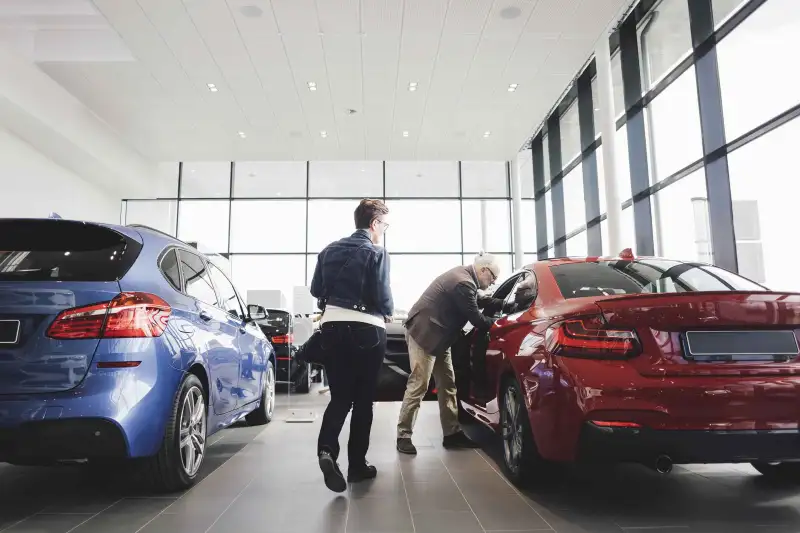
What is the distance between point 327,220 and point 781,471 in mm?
11999

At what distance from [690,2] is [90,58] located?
8.57 metres

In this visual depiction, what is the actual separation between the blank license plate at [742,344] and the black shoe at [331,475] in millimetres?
1532

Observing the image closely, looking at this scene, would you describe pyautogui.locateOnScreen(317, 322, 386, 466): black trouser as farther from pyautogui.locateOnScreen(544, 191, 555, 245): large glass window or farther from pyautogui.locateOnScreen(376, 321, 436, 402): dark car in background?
pyautogui.locateOnScreen(544, 191, 555, 245): large glass window

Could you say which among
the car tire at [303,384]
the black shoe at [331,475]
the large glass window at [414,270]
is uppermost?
the large glass window at [414,270]

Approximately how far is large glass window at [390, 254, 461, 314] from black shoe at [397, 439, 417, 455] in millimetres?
9653

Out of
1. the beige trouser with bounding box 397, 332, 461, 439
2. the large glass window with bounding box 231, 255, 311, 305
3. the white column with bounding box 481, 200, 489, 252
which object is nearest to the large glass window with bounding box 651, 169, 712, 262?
the beige trouser with bounding box 397, 332, 461, 439

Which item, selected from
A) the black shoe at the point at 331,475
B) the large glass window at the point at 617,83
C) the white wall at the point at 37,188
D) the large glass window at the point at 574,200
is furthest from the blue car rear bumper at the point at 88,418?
the large glass window at the point at 574,200

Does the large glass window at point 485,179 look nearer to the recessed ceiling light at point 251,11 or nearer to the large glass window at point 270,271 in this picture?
the large glass window at point 270,271

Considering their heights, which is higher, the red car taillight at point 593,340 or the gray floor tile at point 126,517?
the red car taillight at point 593,340

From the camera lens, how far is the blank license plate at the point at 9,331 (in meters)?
1.98

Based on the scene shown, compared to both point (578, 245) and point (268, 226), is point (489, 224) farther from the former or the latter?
point (268, 226)

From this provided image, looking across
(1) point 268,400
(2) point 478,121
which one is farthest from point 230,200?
(1) point 268,400

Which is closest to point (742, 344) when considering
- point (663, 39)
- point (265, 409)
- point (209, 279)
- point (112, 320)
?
point (112, 320)

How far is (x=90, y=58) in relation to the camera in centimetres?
833
